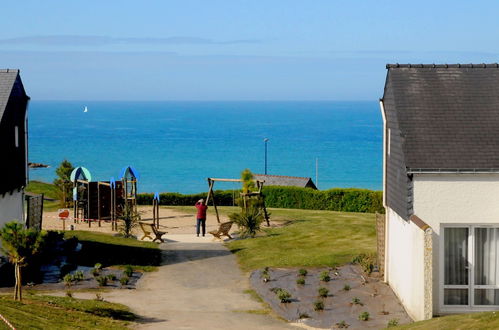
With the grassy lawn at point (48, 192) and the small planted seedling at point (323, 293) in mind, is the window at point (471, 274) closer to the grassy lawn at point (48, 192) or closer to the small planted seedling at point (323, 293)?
the small planted seedling at point (323, 293)

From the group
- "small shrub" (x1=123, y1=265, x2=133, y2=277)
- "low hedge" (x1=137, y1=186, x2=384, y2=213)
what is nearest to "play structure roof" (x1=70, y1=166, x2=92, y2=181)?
"low hedge" (x1=137, y1=186, x2=384, y2=213)

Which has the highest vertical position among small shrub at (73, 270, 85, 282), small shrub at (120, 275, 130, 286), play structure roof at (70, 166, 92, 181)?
play structure roof at (70, 166, 92, 181)

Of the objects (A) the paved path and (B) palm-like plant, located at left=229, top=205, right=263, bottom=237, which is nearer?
(A) the paved path

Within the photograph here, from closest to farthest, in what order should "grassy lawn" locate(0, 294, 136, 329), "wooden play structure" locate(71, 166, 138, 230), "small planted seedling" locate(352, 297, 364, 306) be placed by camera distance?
"grassy lawn" locate(0, 294, 136, 329) < "small planted seedling" locate(352, 297, 364, 306) < "wooden play structure" locate(71, 166, 138, 230)

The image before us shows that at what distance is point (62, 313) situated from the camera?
2209 centimetres

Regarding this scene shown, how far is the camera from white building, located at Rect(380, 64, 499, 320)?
23.0 m

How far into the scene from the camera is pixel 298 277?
28.1 metres

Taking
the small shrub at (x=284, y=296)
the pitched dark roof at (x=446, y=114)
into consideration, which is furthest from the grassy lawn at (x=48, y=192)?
the pitched dark roof at (x=446, y=114)

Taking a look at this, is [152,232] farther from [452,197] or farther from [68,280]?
[452,197]

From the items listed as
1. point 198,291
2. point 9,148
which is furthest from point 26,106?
point 198,291

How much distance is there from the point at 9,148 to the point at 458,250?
51.8 feet

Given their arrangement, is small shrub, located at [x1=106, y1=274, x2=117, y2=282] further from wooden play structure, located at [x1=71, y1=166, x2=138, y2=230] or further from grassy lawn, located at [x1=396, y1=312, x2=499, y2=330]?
wooden play structure, located at [x1=71, y1=166, x2=138, y2=230]

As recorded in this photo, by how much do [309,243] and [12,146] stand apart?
40.3 feet

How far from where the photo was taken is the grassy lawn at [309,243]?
101ft
